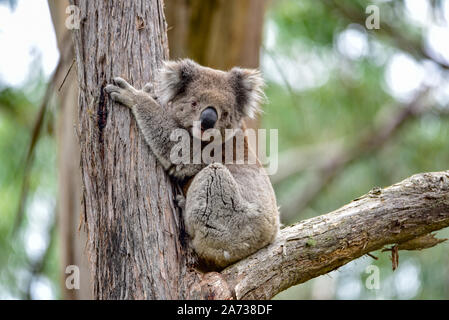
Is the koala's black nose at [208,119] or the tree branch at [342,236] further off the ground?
the koala's black nose at [208,119]

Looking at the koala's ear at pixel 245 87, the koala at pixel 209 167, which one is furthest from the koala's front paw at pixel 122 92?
the koala's ear at pixel 245 87

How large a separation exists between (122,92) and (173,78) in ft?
2.22

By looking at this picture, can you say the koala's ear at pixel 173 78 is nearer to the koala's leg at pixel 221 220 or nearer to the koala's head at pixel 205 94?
the koala's head at pixel 205 94

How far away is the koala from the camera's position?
431 centimetres

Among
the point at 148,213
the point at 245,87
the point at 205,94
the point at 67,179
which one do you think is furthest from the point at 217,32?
the point at 148,213

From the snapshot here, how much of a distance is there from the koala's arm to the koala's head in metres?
0.22

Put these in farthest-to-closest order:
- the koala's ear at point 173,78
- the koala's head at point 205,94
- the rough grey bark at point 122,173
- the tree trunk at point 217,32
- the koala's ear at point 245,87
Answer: the tree trunk at point 217,32, the koala's ear at point 245,87, the koala's head at point 205,94, the koala's ear at point 173,78, the rough grey bark at point 122,173

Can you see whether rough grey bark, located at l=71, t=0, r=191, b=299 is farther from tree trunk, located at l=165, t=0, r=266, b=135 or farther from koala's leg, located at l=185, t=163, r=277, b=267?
tree trunk, located at l=165, t=0, r=266, b=135

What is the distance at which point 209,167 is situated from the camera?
14.8 ft

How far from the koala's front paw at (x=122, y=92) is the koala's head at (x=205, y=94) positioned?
425 mm

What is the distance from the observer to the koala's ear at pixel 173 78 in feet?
14.7
